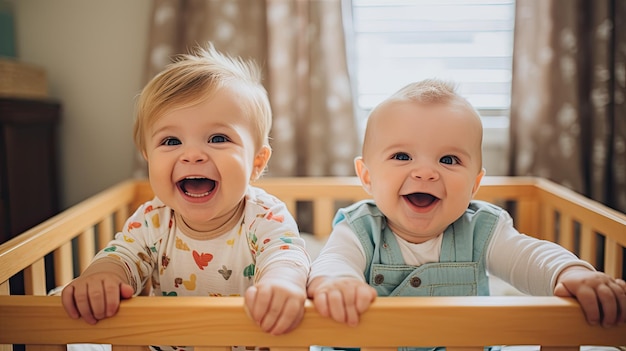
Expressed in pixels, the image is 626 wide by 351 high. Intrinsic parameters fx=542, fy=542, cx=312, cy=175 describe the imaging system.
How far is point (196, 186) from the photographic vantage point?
36.4 inches

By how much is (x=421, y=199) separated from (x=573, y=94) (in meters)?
1.01

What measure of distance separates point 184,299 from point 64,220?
1.74ft

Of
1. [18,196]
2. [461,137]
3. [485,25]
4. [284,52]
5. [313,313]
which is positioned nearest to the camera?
[313,313]

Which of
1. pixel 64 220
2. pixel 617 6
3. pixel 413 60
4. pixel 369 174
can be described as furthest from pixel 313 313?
pixel 617 6

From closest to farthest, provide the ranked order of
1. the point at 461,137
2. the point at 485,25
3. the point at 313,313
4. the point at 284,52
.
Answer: the point at 313,313 < the point at 461,137 < the point at 284,52 < the point at 485,25

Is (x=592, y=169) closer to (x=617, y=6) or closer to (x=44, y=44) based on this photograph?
(x=617, y=6)

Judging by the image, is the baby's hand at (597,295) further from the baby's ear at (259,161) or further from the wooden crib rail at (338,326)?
the baby's ear at (259,161)

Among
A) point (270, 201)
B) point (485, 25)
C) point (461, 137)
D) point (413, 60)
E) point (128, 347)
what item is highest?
point (485, 25)

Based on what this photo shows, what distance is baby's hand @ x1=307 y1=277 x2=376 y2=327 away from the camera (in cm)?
66

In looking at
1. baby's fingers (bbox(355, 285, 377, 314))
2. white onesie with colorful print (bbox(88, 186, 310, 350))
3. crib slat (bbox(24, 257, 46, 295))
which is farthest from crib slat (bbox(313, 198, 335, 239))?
baby's fingers (bbox(355, 285, 377, 314))

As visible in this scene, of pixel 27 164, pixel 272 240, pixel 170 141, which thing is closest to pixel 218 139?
pixel 170 141

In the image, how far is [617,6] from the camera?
1644 millimetres

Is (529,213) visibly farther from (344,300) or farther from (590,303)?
(344,300)

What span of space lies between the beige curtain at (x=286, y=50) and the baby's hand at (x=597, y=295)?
1.08 meters
